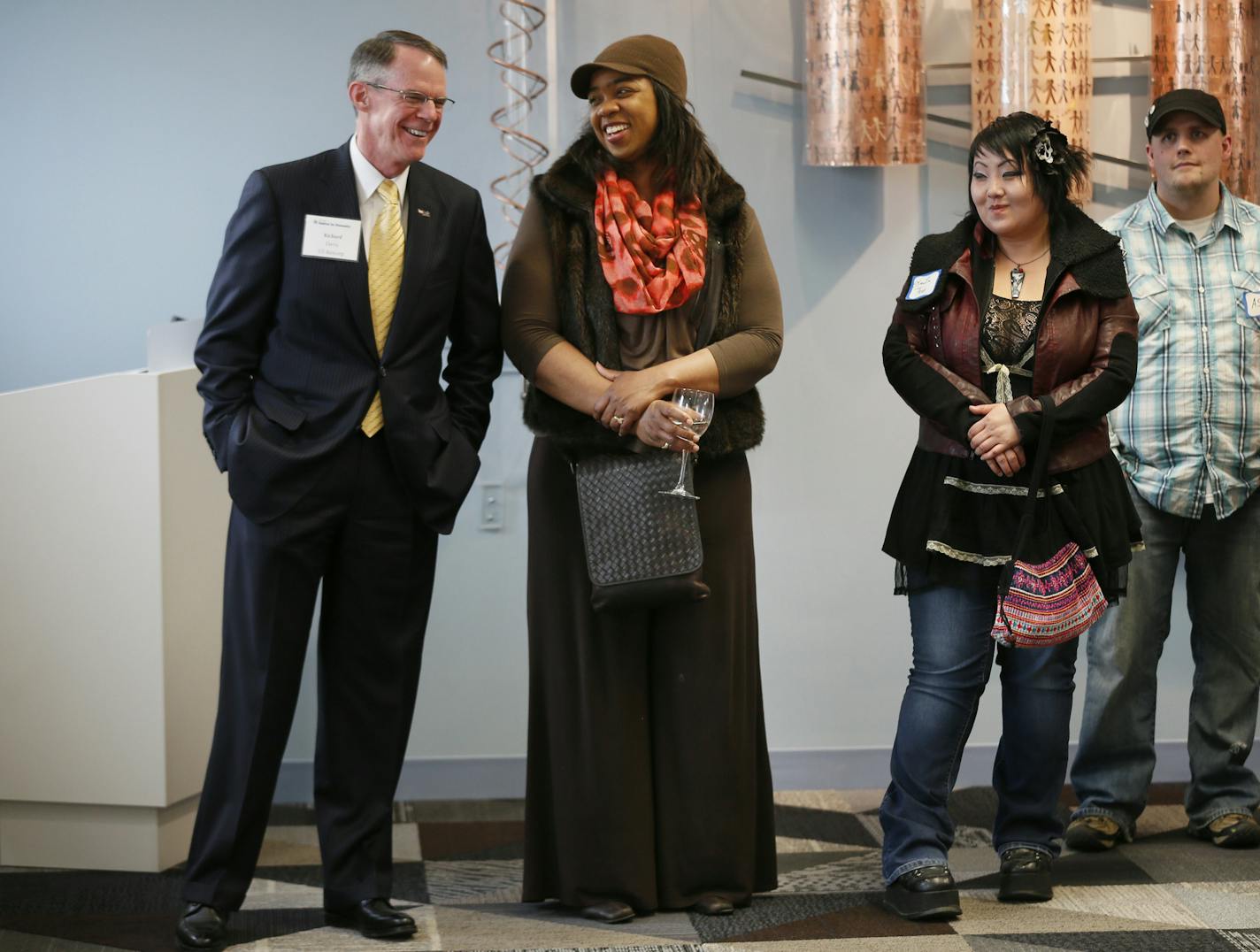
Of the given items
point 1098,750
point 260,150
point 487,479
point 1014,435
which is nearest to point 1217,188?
point 1014,435

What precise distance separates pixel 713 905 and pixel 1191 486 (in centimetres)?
149

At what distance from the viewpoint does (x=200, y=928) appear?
108 inches

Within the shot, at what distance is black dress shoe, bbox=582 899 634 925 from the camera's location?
2854 millimetres

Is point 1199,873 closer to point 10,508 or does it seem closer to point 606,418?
point 606,418

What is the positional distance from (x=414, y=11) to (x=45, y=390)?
1.43 m

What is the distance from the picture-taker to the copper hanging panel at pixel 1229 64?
3740 mm

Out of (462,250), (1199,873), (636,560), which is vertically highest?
(462,250)

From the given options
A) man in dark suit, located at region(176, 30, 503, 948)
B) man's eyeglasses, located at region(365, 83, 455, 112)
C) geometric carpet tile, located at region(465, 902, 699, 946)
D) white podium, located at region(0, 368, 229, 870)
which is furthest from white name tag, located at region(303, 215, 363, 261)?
geometric carpet tile, located at region(465, 902, 699, 946)

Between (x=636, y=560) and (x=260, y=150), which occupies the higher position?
(x=260, y=150)

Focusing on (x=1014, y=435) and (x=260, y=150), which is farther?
(x=260, y=150)

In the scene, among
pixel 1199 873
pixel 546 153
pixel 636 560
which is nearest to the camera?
pixel 636 560

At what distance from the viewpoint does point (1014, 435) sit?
2.78 m

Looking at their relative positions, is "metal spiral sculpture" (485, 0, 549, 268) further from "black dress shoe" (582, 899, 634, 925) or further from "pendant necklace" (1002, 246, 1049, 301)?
"black dress shoe" (582, 899, 634, 925)

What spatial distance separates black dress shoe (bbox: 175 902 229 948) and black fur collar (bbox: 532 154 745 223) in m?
1.50
